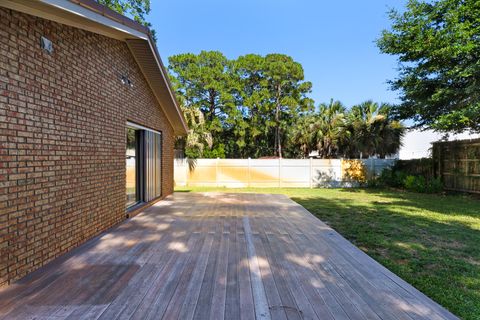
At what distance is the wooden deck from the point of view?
2562mm

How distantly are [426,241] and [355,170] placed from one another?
12.2 m

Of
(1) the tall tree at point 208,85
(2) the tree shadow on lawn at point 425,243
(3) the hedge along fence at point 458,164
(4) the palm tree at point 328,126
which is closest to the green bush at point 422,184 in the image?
(3) the hedge along fence at point 458,164

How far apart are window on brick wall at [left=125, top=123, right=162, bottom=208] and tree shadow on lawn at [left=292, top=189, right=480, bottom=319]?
4.82 metres

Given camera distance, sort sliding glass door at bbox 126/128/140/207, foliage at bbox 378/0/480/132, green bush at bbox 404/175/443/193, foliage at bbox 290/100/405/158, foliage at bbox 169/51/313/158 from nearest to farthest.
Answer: sliding glass door at bbox 126/128/140/207 → foliage at bbox 378/0/480/132 → green bush at bbox 404/175/443/193 → foliage at bbox 290/100/405/158 → foliage at bbox 169/51/313/158

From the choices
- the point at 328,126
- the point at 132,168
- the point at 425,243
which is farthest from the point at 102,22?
the point at 328,126

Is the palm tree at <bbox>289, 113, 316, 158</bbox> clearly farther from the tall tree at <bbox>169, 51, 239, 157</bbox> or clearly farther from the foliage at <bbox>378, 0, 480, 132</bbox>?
the foliage at <bbox>378, 0, 480, 132</bbox>

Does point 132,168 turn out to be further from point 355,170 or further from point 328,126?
point 328,126

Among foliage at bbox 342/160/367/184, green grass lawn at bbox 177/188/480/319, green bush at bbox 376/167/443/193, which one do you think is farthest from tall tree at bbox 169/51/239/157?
green grass lawn at bbox 177/188/480/319

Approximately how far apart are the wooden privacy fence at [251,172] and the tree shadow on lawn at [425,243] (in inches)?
293

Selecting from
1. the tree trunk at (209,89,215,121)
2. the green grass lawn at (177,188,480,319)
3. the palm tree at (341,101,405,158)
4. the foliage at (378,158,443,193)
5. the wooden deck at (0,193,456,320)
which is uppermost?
the tree trunk at (209,89,215,121)

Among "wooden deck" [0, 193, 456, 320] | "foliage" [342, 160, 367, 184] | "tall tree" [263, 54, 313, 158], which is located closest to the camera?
"wooden deck" [0, 193, 456, 320]

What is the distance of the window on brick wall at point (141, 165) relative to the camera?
6902 mm

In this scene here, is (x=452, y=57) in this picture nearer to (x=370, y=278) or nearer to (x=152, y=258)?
(x=370, y=278)

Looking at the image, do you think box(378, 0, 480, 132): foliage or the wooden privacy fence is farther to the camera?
the wooden privacy fence
